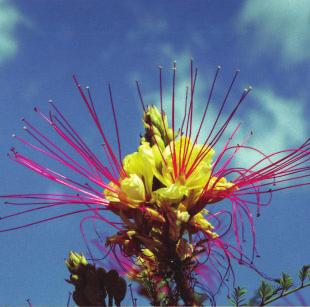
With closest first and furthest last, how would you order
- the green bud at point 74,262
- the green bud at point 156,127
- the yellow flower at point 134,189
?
the green bud at point 74,262 < the yellow flower at point 134,189 < the green bud at point 156,127

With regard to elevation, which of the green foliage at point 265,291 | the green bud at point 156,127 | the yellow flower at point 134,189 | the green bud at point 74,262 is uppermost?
the green bud at point 156,127

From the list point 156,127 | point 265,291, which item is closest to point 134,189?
point 156,127

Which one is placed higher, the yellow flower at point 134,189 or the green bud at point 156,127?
the green bud at point 156,127

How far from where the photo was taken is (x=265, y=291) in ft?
7.98

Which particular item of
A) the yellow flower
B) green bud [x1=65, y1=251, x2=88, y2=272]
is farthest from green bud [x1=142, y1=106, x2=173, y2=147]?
green bud [x1=65, y1=251, x2=88, y2=272]

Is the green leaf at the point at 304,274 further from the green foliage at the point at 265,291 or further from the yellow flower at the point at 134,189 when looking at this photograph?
the yellow flower at the point at 134,189

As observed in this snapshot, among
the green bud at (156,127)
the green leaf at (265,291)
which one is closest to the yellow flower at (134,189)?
the green bud at (156,127)

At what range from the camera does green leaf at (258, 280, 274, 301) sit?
243cm

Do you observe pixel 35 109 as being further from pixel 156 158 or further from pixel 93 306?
pixel 93 306

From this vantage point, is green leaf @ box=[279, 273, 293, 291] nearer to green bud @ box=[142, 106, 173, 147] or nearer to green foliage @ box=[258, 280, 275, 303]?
green foliage @ box=[258, 280, 275, 303]

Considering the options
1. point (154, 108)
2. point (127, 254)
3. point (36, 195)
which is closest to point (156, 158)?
point (154, 108)

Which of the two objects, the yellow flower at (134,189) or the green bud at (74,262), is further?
the yellow flower at (134,189)

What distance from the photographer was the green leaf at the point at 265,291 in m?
2.43

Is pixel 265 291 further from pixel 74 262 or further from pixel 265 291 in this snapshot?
pixel 74 262
